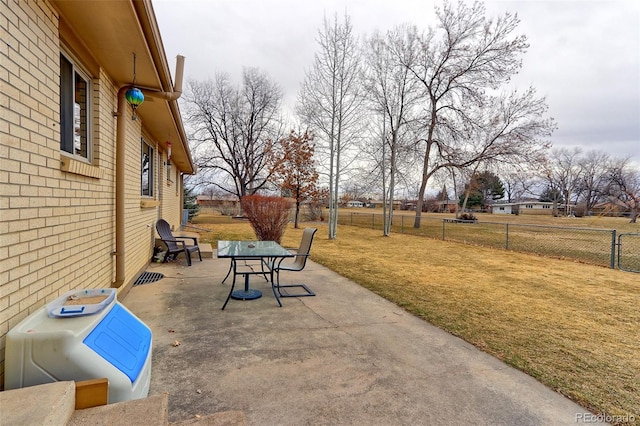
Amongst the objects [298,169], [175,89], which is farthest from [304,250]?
[298,169]

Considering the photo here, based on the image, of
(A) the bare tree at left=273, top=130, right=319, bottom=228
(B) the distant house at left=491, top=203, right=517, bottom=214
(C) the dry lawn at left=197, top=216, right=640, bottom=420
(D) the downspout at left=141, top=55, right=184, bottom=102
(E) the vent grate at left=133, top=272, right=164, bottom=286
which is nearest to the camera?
(C) the dry lawn at left=197, top=216, right=640, bottom=420

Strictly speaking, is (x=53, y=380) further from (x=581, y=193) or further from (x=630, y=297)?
(x=581, y=193)

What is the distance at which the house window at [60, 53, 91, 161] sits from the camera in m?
2.79

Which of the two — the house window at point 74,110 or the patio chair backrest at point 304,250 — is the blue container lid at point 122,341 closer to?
the house window at point 74,110

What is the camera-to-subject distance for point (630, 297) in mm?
5301

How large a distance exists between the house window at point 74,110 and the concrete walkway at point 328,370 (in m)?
2.00

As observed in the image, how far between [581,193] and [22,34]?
70789 millimetres

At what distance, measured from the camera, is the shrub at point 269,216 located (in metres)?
10.3

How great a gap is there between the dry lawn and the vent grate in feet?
11.6

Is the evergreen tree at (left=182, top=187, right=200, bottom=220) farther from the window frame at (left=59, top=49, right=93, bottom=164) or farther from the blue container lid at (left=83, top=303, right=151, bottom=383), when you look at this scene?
the blue container lid at (left=83, top=303, right=151, bottom=383)

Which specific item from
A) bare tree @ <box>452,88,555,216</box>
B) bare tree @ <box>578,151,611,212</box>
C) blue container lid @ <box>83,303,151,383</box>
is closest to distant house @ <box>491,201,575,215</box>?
bare tree @ <box>578,151,611,212</box>

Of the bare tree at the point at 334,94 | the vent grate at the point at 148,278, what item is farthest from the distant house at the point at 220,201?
the vent grate at the point at 148,278

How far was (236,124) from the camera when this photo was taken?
29.5 metres

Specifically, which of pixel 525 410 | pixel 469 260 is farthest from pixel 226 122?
pixel 525 410
